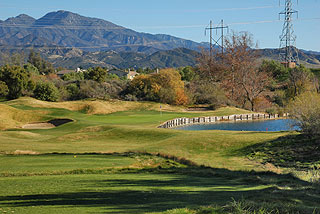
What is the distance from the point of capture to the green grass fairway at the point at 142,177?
8.05 metres

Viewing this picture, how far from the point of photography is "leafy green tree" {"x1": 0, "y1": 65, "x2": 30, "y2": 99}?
67.0 metres

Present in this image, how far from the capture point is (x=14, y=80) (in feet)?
221

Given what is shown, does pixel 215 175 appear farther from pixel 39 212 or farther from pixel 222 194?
pixel 39 212

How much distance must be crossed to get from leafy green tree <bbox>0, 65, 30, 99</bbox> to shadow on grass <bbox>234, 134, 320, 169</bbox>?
5372 cm

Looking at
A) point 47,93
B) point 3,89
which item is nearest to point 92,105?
point 47,93

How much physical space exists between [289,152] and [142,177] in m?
12.2

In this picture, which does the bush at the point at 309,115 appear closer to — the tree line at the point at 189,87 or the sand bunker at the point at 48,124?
the sand bunker at the point at 48,124

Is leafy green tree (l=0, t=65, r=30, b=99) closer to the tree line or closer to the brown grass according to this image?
the tree line

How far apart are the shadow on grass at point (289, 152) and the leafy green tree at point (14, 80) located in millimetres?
53722

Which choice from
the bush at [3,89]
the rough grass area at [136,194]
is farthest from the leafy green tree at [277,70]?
the rough grass area at [136,194]

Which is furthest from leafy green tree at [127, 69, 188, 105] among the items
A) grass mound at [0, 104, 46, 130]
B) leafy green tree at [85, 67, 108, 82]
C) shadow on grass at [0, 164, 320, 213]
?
shadow on grass at [0, 164, 320, 213]

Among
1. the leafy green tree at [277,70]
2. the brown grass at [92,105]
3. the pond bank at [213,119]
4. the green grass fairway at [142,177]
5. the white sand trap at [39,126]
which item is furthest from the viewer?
the leafy green tree at [277,70]

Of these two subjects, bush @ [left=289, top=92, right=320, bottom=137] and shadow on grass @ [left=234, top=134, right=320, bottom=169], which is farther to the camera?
bush @ [left=289, top=92, right=320, bottom=137]

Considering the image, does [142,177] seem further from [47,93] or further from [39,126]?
[47,93]
